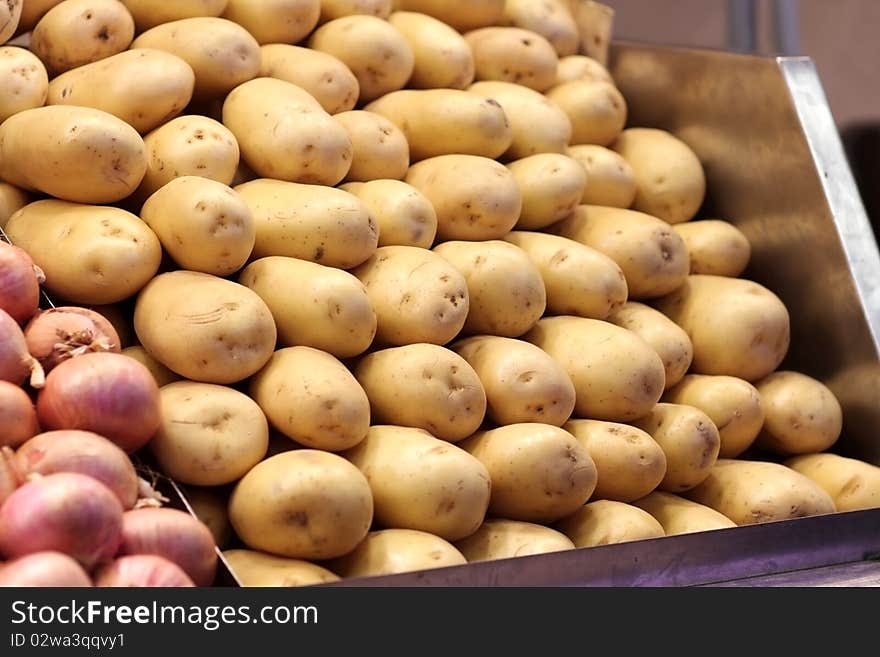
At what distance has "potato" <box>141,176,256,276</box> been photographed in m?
1.28

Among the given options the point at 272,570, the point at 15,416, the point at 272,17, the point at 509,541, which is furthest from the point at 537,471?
the point at 272,17

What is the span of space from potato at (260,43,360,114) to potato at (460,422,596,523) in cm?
55

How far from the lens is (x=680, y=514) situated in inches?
57.5

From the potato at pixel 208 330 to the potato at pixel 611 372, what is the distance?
411 millimetres

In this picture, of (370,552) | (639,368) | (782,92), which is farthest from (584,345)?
(782,92)

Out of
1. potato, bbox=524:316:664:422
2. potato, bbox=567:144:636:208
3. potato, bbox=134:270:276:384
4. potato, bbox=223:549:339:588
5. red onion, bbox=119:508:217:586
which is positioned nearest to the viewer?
red onion, bbox=119:508:217:586

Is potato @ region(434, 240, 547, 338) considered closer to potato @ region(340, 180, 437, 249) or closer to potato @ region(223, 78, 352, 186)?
potato @ region(340, 180, 437, 249)

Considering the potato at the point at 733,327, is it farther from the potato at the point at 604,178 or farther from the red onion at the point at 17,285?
the red onion at the point at 17,285

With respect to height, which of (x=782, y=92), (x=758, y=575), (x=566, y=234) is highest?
(x=782, y=92)

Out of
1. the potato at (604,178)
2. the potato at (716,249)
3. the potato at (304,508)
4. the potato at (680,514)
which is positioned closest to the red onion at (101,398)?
the potato at (304,508)

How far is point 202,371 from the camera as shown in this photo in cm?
124

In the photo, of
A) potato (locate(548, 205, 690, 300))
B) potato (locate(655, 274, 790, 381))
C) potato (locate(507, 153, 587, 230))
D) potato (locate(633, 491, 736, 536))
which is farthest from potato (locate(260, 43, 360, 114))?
potato (locate(633, 491, 736, 536))

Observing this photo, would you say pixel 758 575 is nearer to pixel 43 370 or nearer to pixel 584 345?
pixel 584 345
